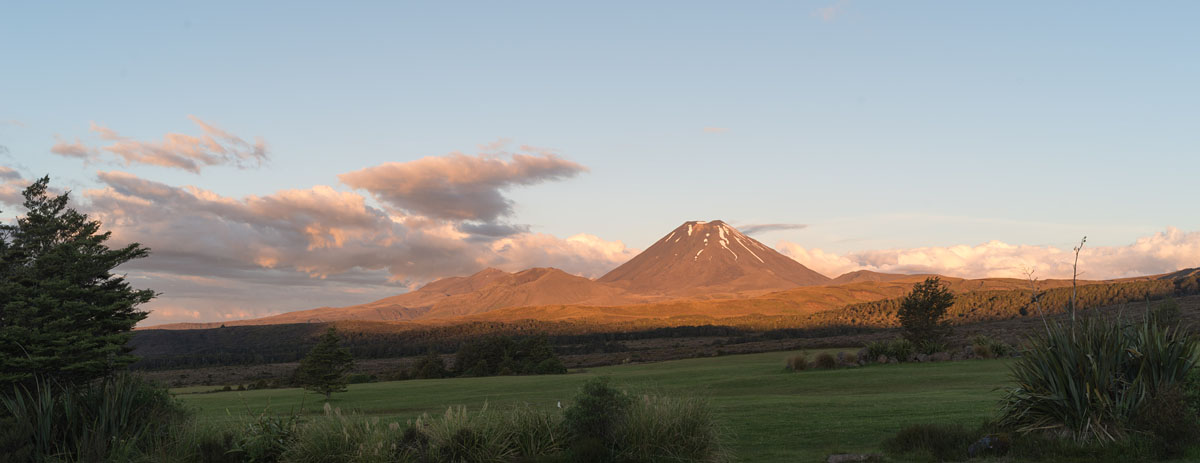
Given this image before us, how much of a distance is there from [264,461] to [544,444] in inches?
186

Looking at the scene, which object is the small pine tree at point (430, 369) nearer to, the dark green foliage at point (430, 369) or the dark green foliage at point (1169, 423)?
the dark green foliage at point (430, 369)

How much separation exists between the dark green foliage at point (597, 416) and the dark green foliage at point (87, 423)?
288 inches

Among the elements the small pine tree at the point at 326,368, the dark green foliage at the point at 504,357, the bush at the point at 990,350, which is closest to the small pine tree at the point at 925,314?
the bush at the point at 990,350

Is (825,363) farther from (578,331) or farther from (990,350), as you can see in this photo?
(578,331)

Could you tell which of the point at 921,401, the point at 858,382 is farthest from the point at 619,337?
the point at 921,401

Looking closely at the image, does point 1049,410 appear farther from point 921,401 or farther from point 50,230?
point 50,230

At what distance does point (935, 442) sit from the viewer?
11.9 meters

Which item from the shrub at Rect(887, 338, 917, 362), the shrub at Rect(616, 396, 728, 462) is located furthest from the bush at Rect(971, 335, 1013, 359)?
the shrub at Rect(616, 396, 728, 462)

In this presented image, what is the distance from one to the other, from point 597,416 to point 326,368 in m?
24.7

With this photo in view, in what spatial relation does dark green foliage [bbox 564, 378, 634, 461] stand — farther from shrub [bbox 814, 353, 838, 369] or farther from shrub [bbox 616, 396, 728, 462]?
shrub [bbox 814, 353, 838, 369]

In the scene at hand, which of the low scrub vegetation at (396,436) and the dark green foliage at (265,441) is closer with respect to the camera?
the low scrub vegetation at (396,436)

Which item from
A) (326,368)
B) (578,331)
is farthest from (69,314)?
(578,331)

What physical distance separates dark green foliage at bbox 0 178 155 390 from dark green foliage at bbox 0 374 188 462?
26.7ft

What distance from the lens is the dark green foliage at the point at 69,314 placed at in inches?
848
